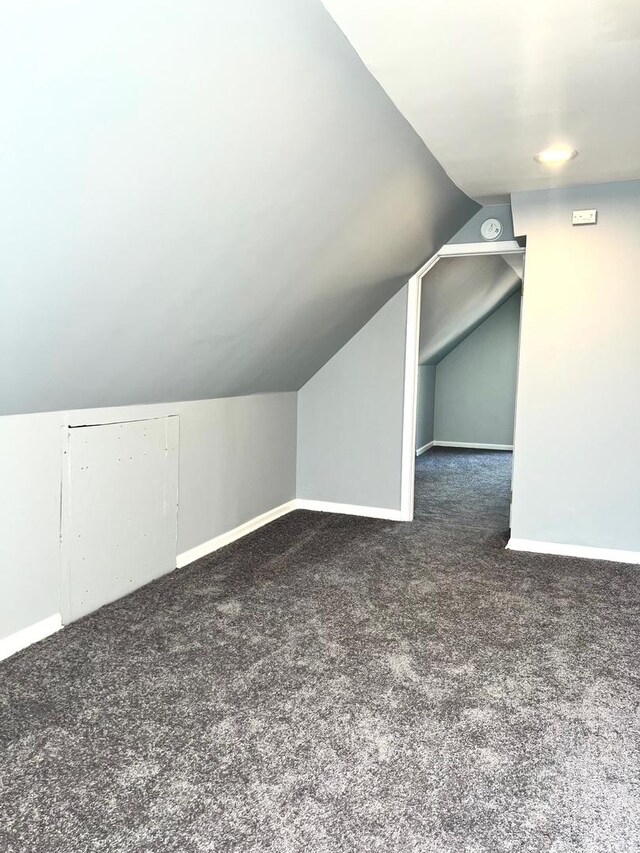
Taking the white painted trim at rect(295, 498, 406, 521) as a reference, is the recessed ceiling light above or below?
above

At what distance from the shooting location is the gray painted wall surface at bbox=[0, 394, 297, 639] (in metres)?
2.46

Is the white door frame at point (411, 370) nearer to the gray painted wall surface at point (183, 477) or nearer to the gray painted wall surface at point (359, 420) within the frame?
the gray painted wall surface at point (359, 420)

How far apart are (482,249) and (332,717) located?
3.28 metres

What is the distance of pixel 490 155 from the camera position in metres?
3.16

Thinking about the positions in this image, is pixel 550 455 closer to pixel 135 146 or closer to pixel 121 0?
pixel 135 146

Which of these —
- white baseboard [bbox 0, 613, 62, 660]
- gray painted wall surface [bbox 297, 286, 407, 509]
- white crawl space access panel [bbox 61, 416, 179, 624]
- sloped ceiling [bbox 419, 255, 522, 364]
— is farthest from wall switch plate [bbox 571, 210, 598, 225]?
white baseboard [bbox 0, 613, 62, 660]

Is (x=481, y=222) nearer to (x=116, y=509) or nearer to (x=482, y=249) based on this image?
(x=482, y=249)

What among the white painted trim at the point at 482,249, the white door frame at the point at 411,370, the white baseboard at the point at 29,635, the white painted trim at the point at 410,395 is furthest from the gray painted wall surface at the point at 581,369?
the white baseboard at the point at 29,635

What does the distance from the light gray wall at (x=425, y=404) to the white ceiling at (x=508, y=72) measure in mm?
4831

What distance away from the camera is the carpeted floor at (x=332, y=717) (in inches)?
63.1

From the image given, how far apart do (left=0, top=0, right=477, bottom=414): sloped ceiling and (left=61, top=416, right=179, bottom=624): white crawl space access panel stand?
192 mm

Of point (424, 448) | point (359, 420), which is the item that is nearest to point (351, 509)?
point (359, 420)

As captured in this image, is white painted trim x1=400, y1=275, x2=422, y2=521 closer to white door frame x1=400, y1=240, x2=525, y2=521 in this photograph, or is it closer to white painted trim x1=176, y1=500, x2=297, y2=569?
white door frame x1=400, y1=240, x2=525, y2=521

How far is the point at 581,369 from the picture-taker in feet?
12.6
